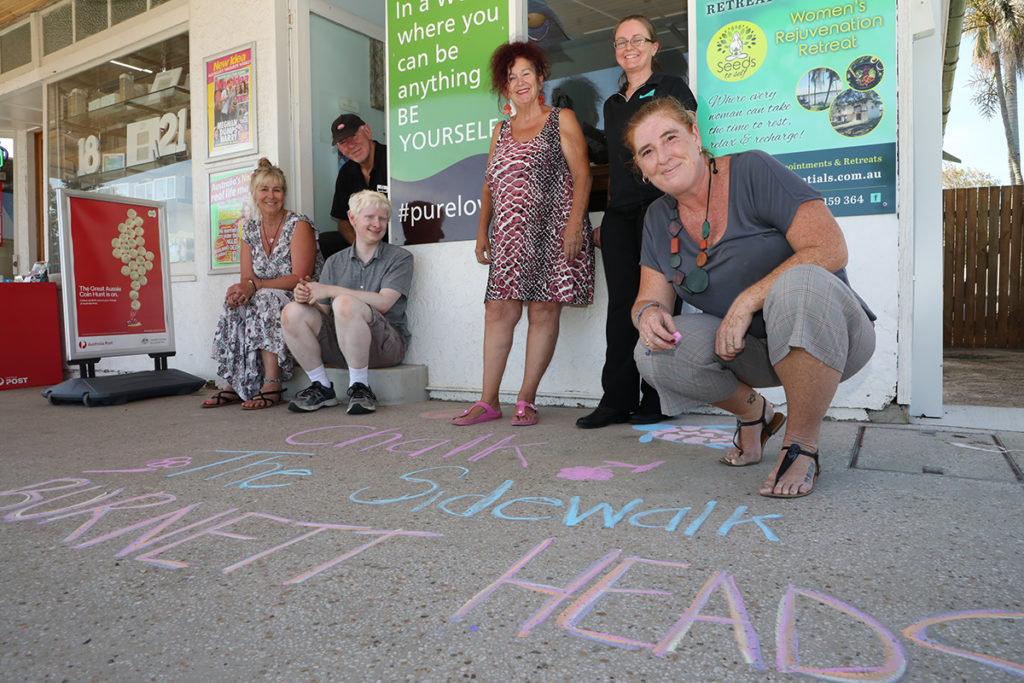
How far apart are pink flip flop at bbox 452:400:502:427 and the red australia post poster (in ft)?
8.34

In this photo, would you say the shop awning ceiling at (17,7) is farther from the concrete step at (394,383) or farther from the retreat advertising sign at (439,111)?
the concrete step at (394,383)

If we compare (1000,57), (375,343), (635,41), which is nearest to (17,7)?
(375,343)

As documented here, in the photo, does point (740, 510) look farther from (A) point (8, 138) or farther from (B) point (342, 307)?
(A) point (8, 138)

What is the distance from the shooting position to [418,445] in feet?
8.84

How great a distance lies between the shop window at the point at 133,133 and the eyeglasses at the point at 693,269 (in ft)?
14.0

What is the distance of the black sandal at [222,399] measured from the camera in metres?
3.97

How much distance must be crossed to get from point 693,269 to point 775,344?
0.36 meters

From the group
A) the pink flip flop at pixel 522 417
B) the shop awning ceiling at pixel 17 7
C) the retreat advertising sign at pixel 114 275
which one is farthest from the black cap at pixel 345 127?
the shop awning ceiling at pixel 17 7

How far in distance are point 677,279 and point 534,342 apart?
1227 millimetres

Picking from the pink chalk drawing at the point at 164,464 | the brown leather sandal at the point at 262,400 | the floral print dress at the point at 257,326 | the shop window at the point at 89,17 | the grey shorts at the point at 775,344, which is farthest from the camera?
the shop window at the point at 89,17

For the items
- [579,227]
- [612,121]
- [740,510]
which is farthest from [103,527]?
[612,121]

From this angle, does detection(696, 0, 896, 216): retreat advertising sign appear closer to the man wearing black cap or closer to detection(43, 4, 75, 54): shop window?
the man wearing black cap

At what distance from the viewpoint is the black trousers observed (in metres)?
3.06

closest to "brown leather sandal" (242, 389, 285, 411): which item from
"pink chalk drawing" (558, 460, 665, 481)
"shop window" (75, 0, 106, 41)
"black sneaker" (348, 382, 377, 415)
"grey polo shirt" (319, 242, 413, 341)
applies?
"black sneaker" (348, 382, 377, 415)
